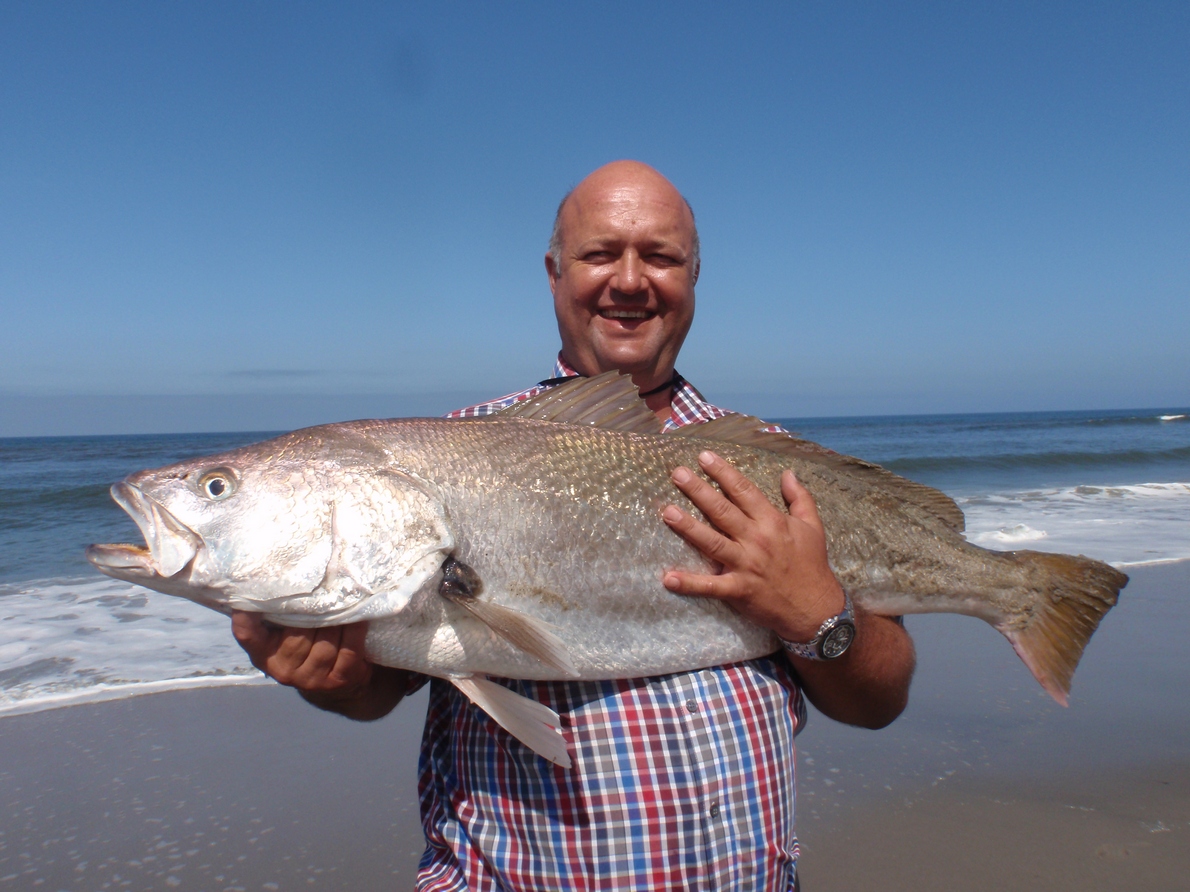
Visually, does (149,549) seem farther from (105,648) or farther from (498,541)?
(105,648)

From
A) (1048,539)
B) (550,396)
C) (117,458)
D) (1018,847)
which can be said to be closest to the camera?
(550,396)

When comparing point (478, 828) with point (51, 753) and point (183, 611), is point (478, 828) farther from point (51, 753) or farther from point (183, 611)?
point (183, 611)

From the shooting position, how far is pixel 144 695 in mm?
6027

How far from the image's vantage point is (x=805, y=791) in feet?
15.0

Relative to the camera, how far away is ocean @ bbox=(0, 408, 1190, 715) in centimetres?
659

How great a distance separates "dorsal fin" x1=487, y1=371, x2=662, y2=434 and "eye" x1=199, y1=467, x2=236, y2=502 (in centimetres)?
79

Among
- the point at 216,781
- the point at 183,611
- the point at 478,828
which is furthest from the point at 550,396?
the point at 183,611

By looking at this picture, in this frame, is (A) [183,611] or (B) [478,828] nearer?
(B) [478,828]

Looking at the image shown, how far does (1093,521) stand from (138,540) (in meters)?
16.2

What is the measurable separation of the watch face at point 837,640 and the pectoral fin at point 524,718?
2.53ft

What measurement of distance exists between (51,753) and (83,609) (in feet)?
13.3

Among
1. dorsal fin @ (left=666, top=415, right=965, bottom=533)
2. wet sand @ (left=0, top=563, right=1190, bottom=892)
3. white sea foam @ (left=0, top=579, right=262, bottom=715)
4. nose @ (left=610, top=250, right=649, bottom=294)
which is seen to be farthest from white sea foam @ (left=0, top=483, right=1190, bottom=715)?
dorsal fin @ (left=666, top=415, right=965, bottom=533)

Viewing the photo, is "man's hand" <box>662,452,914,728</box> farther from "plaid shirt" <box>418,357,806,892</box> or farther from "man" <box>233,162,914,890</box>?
"plaid shirt" <box>418,357,806,892</box>

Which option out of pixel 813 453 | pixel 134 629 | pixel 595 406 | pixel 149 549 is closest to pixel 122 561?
pixel 149 549
